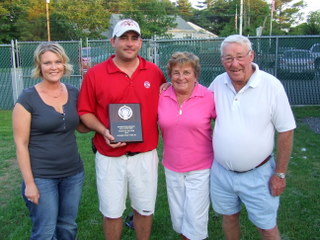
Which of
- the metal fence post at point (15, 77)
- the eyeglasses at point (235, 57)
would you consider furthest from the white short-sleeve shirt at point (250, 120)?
the metal fence post at point (15, 77)

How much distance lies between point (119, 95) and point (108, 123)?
0.26 m

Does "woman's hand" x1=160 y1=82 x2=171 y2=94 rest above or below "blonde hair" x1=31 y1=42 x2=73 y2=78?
below

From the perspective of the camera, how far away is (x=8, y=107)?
1164 centimetres

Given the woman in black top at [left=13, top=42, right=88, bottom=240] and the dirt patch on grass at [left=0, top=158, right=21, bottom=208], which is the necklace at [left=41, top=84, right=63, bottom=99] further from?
the dirt patch on grass at [left=0, top=158, right=21, bottom=208]

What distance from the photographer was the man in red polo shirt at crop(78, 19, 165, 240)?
318 centimetres

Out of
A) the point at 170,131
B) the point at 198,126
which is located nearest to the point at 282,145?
the point at 198,126

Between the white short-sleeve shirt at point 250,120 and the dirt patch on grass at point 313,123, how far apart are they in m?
5.71

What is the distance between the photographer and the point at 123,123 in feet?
10.3

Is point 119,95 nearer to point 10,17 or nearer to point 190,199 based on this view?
point 190,199

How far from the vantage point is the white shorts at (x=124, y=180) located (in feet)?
10.8

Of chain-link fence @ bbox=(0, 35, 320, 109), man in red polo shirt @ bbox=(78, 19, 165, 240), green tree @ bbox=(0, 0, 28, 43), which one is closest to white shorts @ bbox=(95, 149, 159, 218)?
man in red polo shirt @ bbox=(78, 19, 165, 240)

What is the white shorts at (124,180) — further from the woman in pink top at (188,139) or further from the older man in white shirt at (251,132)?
the older man in white shirt at (251,132)

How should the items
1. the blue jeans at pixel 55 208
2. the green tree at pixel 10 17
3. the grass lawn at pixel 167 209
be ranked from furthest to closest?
the green tree at pixel 10 17, the grass lawn at pixel 167 209, the blue jeans at pixel 55 208

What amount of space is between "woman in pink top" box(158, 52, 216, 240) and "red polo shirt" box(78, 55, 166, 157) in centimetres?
11
